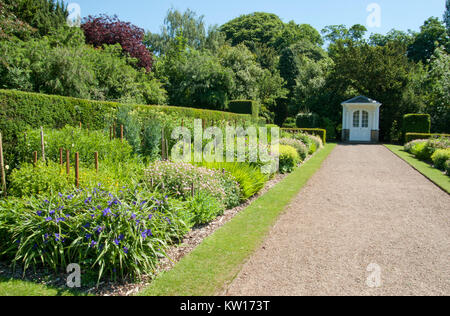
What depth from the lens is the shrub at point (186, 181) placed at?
5800 millimetres

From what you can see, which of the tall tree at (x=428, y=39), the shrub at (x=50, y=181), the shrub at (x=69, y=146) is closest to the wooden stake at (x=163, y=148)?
the shrub at (x=69, y=146)

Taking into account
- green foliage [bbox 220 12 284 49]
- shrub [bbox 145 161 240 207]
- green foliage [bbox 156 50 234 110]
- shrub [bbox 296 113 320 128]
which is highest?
green foliage [bbox 220 12 284 49]

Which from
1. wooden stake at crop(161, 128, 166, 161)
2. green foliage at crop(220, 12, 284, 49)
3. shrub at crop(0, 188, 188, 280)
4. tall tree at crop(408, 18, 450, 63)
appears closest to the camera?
shrub at crop(0, 188, 188, 280)

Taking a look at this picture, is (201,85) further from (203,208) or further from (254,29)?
(254,29)

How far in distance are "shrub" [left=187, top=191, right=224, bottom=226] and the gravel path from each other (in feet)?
3.53

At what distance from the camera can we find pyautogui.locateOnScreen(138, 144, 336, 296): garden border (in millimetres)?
3502

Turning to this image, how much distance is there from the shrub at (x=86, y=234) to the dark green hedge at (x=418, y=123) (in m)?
23.2

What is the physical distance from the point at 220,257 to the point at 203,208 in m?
1.36

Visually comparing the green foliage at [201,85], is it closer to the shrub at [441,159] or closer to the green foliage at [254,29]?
the shrub at [441,159]

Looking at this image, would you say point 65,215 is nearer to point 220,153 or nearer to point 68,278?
point 68,278

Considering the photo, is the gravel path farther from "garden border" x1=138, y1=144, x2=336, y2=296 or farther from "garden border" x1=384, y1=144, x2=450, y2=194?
"garden border" x1=384, y1=144, x2=450, y2=194

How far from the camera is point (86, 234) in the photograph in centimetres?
376

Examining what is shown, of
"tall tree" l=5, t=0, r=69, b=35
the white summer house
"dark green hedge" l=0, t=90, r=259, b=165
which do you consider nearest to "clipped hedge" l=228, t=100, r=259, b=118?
the white summer house

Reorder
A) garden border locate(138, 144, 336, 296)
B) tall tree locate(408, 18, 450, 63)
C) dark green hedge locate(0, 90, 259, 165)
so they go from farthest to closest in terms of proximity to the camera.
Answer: tall tree locate(408, 18, 450, 63) < dark green hedge locate(0, 90, 259, 165) < garden border locate(138, 144, 336, 296)
